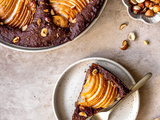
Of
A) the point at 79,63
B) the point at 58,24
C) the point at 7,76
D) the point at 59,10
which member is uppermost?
the point at 59,10

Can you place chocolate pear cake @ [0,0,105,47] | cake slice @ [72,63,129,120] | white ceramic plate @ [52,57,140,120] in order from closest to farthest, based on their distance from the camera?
chocolate pear cake @ [0,0,105,47] → cake slice @ [72,63,129,120] → white ceramic plate @ [52,57,140,120]

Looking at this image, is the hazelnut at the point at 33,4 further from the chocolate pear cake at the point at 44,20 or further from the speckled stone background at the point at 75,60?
the speckled stone background at the point at 75,60

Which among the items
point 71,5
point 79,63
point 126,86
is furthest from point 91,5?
point 126,86

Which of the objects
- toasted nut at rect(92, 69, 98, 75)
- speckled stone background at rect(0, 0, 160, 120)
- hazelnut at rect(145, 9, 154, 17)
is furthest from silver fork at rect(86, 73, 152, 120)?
hazelnut at rect(145, 9, 154, 17)

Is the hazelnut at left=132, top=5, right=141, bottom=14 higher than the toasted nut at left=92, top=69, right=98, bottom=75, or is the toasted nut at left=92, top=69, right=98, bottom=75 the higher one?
the hazelnut at left=132, top=5, right=141, bottom=14

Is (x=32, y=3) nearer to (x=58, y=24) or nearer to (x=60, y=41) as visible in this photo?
(x=58, y=24)

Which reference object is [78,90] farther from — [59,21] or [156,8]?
[156,8]

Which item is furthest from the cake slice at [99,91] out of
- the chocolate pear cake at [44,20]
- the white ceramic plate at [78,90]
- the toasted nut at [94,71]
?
the chocolate pear cake at [44,20]

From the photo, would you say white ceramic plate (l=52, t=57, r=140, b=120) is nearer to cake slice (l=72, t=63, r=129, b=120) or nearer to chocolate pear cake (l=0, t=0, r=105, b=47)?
cake slice (l=72, t=63, r=129, b=120)
